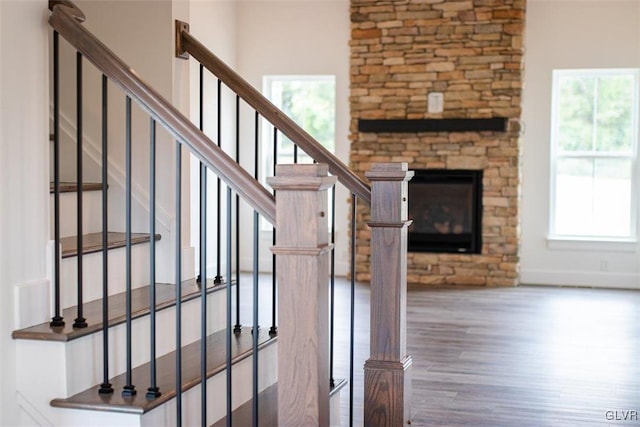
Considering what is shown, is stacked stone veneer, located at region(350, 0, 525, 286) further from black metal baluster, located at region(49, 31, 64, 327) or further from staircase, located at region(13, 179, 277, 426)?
black metal baluster, located at region(49, 31, 64, 327)

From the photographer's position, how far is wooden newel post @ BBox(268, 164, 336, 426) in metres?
2.27

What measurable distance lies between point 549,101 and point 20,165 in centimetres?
647

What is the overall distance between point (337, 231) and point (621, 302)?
2.85m

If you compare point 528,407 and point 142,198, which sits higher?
point 142,198

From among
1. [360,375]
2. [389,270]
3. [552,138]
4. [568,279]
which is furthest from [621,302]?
[389,270]

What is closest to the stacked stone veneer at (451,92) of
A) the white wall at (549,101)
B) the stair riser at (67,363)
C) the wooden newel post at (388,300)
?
the white wall at (549,101)

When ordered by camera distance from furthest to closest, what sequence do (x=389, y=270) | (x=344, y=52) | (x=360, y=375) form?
(x=344, y=52) < (x=360, y=375) < (x=389, y=270)

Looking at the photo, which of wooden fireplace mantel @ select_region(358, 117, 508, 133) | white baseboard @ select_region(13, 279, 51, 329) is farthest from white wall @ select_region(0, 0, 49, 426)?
wooden fireplace mantel @ select_region(358, 117, 508, 133)

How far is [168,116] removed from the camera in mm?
2572

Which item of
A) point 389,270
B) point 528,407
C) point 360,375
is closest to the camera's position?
point 389,270

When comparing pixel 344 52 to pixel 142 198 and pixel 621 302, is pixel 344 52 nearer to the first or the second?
pixel 621 302

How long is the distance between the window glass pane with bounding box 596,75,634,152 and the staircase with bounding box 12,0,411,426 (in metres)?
5.54

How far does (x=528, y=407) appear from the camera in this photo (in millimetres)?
4301

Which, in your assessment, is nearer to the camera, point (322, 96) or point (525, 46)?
point (525, 46)
